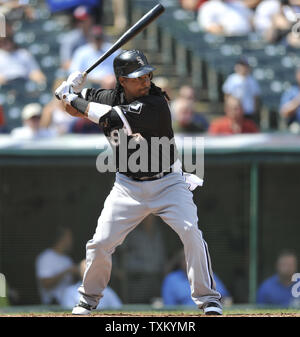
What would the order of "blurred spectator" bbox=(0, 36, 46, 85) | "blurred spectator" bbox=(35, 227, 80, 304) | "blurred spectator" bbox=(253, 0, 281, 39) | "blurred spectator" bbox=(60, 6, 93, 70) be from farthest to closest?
"blurred spectator" bbox=(253, 0, 281, 39)
"blurred spectator" bbox=(60, 6, 93, 70)
"blurred spectator" bbox=(0, 36, 46, 85)
"blurred spectator" bbox=(35, 227, 80, 304)

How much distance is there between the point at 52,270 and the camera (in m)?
8.82

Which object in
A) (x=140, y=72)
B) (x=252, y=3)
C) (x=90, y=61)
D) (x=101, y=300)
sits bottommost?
(x=101, y=300)

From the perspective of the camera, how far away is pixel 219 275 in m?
8.94

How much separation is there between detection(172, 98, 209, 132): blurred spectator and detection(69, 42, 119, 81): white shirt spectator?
101 cm

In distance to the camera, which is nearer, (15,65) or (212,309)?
(212,309)

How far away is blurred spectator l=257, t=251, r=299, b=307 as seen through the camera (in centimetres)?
862

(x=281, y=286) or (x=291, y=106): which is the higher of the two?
(x=291, y=106)

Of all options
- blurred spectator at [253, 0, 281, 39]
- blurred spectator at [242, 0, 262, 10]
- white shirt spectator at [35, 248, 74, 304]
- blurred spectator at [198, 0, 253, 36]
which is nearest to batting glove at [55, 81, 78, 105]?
white shirt spectator at [35, 248, 74, 304]

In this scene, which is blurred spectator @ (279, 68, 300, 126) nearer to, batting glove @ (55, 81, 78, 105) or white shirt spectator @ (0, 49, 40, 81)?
white shirt spectator @ (0, 49, 40, 81)

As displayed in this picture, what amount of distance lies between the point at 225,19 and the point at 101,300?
433 centimetres

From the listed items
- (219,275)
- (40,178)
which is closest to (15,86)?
(40,178)

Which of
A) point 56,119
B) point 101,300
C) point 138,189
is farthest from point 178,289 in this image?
point 138,189

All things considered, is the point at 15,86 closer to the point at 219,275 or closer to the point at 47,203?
the point at 47,203

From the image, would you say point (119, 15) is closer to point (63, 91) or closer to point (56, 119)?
point (56, 119)
